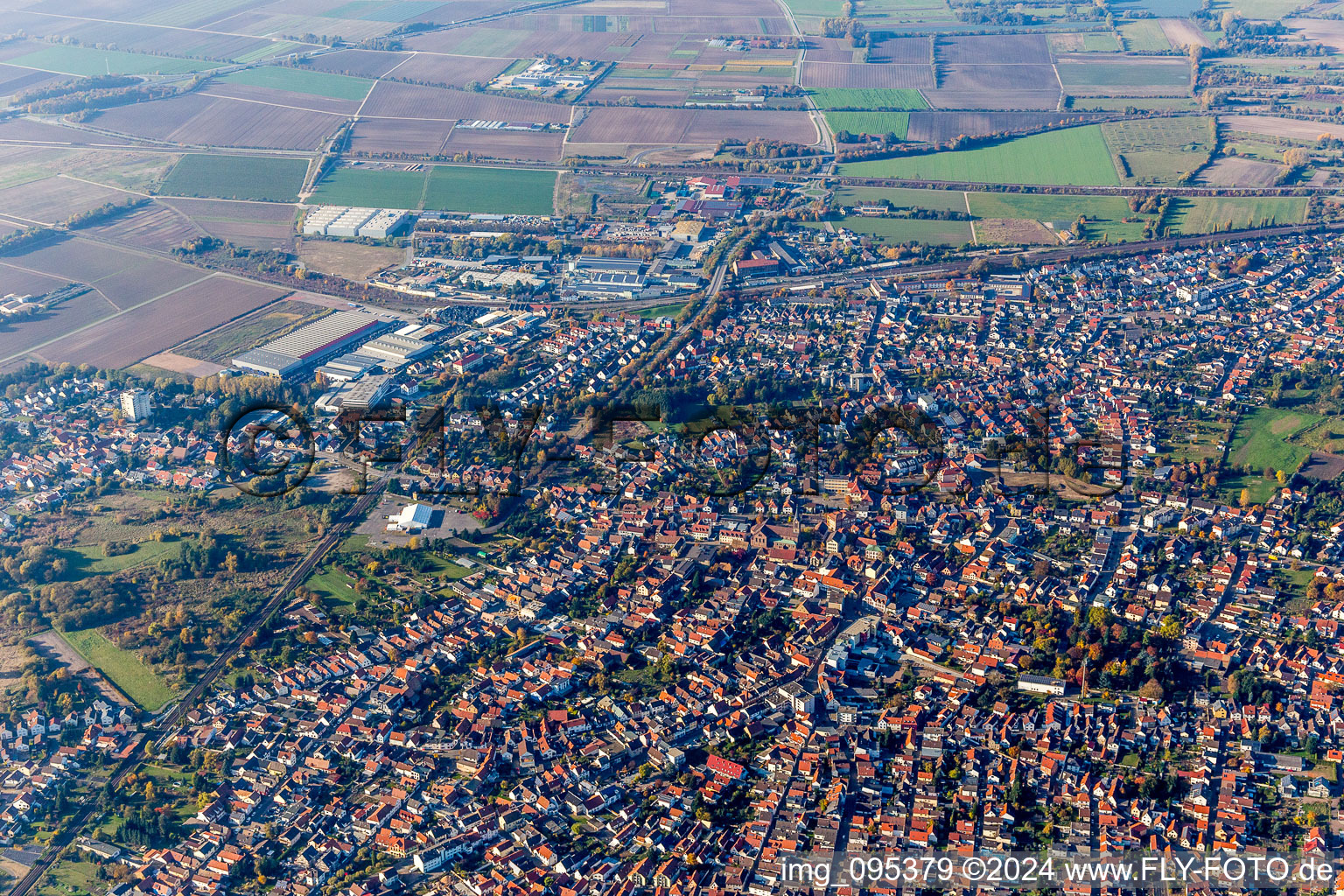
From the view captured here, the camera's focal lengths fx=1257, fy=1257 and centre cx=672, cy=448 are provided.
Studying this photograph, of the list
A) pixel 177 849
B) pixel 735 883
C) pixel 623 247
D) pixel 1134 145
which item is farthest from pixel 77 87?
pixel 735 883

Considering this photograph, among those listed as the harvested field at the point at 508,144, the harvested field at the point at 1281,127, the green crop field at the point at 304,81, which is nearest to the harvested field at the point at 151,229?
the harvested field at the point at 508,144

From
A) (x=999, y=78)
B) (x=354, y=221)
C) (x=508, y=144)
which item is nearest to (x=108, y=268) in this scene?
(x=354, y=221)

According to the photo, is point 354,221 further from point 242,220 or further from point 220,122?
point 220,122

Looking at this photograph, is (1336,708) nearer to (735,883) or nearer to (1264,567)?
(1264,567)

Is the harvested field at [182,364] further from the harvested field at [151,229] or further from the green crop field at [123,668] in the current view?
the green crop field at [123,668]

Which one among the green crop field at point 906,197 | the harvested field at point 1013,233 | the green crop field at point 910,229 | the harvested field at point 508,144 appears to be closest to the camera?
the harvested field at point 1013,233

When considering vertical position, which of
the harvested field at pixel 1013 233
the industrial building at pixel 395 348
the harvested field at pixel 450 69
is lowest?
the industrial building at pixel 395 348
